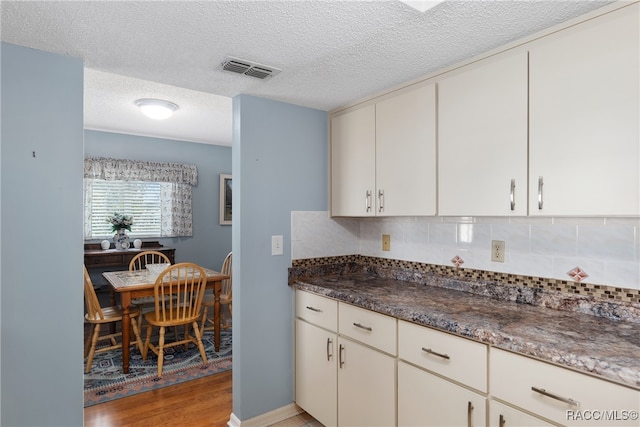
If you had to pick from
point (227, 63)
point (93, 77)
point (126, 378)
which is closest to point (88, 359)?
point (126, 378)

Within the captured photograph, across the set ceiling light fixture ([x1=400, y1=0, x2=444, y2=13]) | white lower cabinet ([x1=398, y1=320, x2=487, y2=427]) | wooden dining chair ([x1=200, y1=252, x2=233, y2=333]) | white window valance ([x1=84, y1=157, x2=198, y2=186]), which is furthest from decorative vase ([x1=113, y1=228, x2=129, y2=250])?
ceiling light fixture ([x1=400, y1=0, x2=444, y2=13])

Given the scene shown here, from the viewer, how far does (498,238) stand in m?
1.99

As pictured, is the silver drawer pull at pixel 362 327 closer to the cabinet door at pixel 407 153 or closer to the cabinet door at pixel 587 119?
the cabinet door at pixel 407 153

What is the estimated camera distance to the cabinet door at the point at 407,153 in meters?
1.97

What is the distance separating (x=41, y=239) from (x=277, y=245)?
1.25 metres

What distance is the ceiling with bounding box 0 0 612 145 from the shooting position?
1.34 meters

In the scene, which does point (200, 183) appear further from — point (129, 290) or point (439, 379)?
point (439, 379)

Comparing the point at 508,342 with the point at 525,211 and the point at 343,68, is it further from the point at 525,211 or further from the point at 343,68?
the point at 343,68

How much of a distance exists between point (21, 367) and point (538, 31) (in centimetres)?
268

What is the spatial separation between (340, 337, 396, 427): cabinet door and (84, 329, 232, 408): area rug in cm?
149

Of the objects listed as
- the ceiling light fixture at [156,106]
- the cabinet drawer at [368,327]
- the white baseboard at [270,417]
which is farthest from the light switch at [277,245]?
the ceiling light fixture at [156,106]

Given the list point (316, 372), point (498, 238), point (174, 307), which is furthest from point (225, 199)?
point (498, 238)

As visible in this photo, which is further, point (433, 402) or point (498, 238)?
point (498, 238)

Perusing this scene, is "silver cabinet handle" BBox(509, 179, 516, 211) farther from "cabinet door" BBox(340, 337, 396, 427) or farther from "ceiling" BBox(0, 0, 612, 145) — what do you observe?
"cabinet door" BBox(340, 337, 396, 427)
